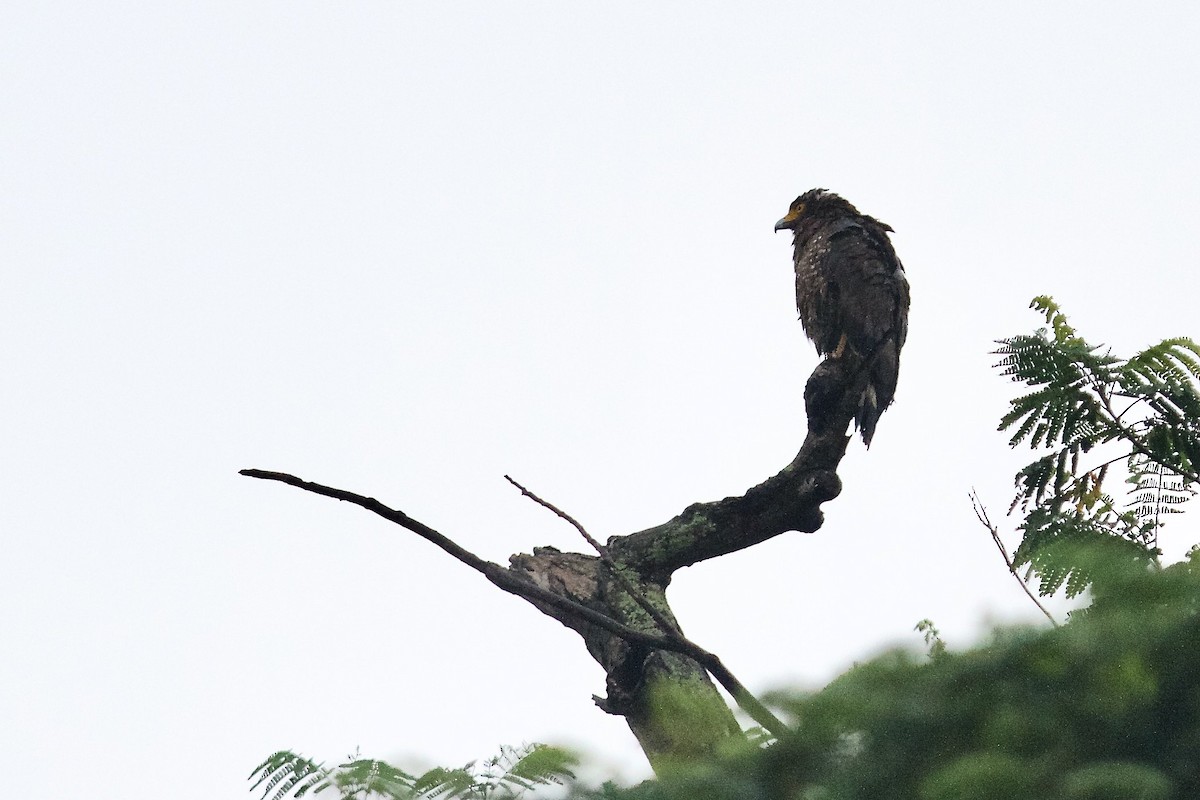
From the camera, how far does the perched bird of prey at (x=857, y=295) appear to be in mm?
7348

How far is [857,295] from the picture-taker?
7957 mm

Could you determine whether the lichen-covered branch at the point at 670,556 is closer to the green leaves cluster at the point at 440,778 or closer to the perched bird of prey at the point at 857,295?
the perched bird of prey at the point at 857,295

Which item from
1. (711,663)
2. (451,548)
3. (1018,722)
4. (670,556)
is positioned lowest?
(1018,722)

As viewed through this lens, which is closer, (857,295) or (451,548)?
(451,548)

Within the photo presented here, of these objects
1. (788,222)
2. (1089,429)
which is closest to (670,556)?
(1089,429)

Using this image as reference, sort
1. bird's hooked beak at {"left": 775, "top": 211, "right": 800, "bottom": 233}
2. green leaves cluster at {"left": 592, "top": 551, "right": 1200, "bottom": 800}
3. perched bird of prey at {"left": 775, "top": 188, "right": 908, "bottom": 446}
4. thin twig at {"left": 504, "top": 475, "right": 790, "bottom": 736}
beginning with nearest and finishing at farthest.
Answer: green leaves cluster at {"left": 592, "top": 551, "right": 1200, "bottom": 800} < thin twig at {"left": 504, "top": 475, "right": 790, "bottom": 736} < perched bird of prey at {"left": 775, "top": 188, "right": 908, "bottom": 446} < bird's hooked beak at {"left": 775, "top": 211, "right": 800, "bottom": 233}

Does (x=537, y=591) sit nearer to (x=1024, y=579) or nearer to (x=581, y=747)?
(x=581, y=747)

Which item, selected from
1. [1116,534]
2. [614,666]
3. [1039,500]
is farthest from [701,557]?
[1116,534]

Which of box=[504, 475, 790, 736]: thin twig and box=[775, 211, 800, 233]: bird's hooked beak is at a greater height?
box=[775, 211, 800, 233]: bird's hooked beak

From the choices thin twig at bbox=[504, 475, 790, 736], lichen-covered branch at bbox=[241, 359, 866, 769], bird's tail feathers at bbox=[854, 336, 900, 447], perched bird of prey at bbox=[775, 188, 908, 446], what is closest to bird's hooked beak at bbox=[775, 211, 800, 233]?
perched bird of prey at bbox=[775, 188, 908, 446]

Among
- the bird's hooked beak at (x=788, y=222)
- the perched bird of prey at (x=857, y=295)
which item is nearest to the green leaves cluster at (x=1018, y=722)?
the perched bird of prey at (x=857, y=295)

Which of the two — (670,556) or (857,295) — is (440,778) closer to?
(670,556)

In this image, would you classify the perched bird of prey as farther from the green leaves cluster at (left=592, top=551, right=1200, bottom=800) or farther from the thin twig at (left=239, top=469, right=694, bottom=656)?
the green leaves cluster at (left=592, top=551, right=1200, bottom=800)

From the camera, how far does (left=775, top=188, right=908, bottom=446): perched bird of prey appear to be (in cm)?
735
